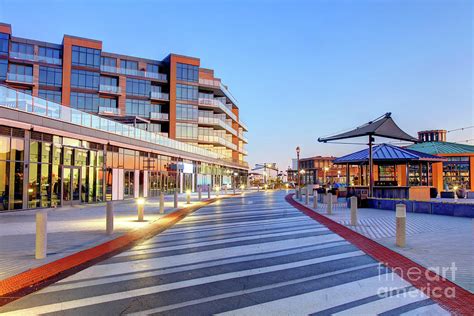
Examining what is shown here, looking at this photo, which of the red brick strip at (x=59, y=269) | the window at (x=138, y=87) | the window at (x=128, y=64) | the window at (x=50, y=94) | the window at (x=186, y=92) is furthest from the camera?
the window at (x=186, y=92)

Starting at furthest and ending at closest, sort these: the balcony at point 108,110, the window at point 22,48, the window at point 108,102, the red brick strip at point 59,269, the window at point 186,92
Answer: the window at point 186,92, the window at point 108,102, the balcony at point 108,110, the window at point 22,48, the red brick strip at point 59,269

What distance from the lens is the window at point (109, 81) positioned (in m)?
56.9

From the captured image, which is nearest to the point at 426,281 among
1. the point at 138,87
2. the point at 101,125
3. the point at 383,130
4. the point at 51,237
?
the point at 51,237

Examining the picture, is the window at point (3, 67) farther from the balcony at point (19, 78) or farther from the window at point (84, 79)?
the window at point (84, 79)

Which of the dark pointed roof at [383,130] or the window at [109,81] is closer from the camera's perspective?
the dark pointed roof at [383,130]

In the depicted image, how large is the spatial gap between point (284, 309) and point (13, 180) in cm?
1739

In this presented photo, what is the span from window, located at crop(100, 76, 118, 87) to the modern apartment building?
165mm

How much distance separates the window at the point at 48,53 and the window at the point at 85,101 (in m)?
6.18

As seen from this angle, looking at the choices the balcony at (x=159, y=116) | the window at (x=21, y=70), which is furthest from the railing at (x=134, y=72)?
the window at (x=21, y=70)

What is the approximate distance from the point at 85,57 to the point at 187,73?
16665 millimetres

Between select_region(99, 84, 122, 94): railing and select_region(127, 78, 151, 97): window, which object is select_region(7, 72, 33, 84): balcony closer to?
select_region(99, 84, 122, 94): railing

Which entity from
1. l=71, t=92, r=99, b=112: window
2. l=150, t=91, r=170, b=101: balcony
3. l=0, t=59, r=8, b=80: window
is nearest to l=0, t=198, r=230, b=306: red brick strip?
l=71, t=92, r=99, b=112: window

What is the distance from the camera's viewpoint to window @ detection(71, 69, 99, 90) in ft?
177

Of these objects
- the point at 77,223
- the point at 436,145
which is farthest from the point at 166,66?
the point at 77,223
